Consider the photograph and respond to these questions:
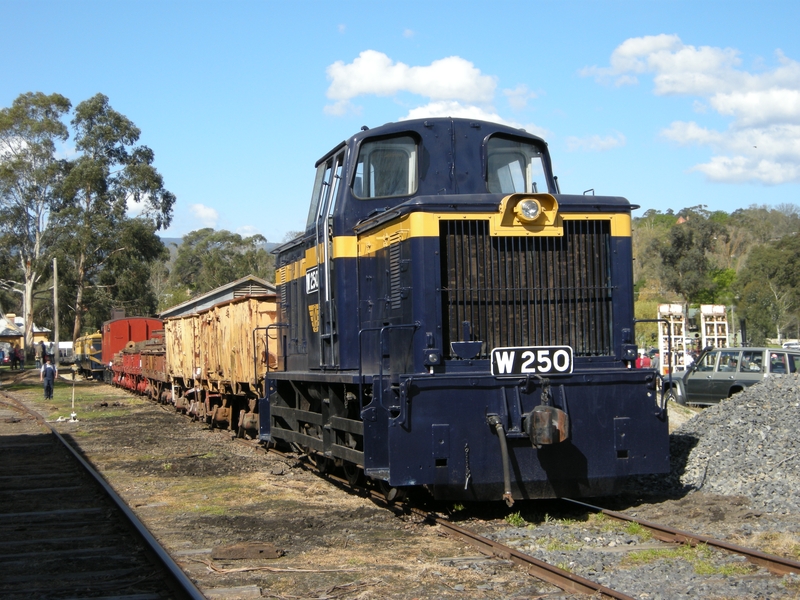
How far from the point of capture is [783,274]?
56.1 m

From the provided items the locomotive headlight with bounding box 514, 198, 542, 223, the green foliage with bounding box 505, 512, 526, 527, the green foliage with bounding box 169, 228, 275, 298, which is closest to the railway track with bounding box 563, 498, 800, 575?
the green foliage with bounding box 505, 512, 526, 527

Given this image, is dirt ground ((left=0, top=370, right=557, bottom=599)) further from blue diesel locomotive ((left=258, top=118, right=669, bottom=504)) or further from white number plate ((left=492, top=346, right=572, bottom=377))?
white number plate ((left=492, top=346, right=572, bottom=377))

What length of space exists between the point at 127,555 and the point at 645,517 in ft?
14.3

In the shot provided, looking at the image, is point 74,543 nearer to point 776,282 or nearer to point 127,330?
point 127,330

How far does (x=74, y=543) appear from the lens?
723 centimetres

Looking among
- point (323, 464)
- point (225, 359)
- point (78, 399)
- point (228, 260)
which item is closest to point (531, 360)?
point (323, 464)

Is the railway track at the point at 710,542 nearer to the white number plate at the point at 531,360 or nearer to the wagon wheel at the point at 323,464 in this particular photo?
the white number plate at the point at 531,360

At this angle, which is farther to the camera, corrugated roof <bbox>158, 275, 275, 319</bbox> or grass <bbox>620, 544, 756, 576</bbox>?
corrugated roof <bbox>158, 275, 275, 319</bbox>

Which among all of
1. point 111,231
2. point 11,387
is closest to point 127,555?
point 11,387

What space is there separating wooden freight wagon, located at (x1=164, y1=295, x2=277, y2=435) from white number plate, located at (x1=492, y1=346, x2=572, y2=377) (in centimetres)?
543

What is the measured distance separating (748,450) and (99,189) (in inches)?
1735

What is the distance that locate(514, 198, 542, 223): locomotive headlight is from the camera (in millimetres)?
7293

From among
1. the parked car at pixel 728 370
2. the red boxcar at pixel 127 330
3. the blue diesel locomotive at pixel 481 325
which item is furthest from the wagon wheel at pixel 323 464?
the red boxcar at pixel 127 330

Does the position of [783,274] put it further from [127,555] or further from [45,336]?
[45,336]
